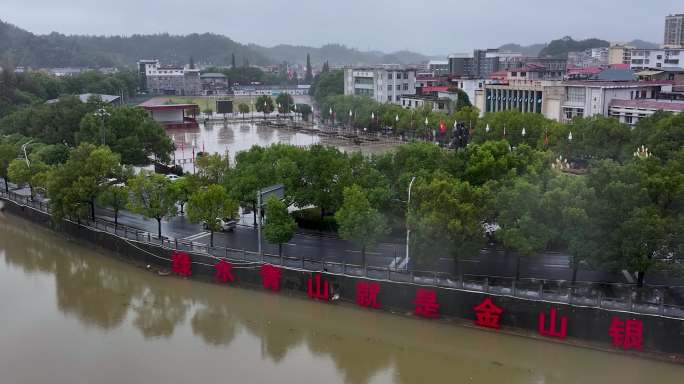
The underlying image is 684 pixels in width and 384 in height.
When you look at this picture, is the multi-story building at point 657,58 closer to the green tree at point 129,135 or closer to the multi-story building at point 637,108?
the multi-story building at point 637,108

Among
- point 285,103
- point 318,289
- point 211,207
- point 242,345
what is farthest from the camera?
point 285,103

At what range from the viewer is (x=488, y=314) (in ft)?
39.9

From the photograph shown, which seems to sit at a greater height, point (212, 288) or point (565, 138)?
point (565, 138)

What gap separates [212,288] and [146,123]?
1481cm

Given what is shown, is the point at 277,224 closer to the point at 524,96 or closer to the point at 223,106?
the point at 524,96

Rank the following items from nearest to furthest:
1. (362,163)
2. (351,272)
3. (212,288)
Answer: (351,272) < (212,288) < (362,163)

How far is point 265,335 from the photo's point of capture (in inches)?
497

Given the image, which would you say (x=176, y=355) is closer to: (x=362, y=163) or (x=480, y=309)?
(x=480, y=309)

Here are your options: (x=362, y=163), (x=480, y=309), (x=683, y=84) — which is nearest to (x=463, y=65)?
(x=683, y=84)

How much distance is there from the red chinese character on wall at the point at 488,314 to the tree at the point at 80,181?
1143 centimetres

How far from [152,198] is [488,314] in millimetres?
9199

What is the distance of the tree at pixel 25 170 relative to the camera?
814 inches

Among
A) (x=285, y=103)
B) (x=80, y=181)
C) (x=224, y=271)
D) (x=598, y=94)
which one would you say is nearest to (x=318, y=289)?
(x=224, y=271)

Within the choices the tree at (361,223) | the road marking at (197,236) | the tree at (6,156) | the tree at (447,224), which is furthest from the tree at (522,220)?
the tree at (6,156)
